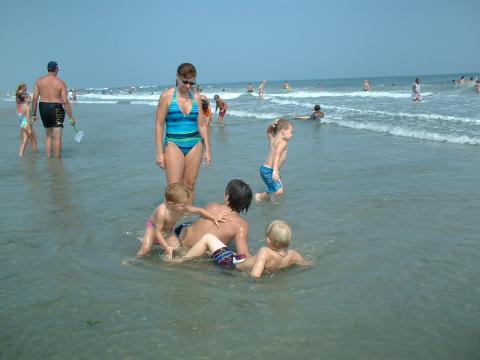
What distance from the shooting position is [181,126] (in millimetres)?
5289

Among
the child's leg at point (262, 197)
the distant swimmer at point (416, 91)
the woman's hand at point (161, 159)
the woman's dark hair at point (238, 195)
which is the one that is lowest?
the child's leg at point (262, 197)

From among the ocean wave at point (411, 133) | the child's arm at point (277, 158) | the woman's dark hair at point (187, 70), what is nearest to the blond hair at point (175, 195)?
the woman's dark hair at point (187, 70)

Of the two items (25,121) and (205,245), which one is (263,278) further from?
(25,121)

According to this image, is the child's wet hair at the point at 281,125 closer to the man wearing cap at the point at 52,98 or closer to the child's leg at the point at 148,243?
the child's leg at the point at 148,243

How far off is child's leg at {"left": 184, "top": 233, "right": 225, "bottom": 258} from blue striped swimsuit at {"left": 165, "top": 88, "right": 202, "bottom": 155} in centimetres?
140

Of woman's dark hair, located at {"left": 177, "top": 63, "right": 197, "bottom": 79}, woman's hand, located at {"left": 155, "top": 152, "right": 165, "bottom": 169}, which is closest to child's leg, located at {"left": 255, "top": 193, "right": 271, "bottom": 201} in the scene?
woman's hand, located at {"left": 155, "top": 152, "right": 165, "bottom": 169}

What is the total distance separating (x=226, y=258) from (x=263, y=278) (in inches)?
16.2

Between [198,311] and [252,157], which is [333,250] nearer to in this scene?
[198,311]

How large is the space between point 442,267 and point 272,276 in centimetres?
138

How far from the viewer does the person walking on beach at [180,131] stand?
5188 millimetres

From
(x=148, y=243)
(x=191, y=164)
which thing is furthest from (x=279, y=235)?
(x=191, y=164)

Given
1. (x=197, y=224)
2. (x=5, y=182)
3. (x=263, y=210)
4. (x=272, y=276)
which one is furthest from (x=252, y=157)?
(x=272, y=276)

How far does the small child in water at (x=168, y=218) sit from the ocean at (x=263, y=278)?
0.48ft

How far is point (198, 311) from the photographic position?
320 cm
